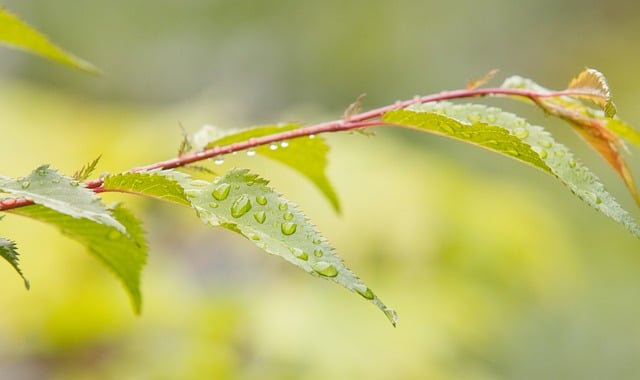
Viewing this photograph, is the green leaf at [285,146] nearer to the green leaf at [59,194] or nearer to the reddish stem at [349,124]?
the reddish stem at [349,124]

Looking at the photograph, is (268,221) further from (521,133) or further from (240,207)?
(521,133)

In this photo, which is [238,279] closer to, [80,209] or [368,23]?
[80,209]

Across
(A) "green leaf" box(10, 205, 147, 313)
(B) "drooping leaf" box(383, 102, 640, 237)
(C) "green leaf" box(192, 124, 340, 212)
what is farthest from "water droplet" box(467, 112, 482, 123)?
(A) "green leaf" box(10, 205, 147, 313)

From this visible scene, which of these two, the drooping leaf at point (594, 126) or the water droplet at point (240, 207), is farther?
the drooping leaf at point (594, 126)

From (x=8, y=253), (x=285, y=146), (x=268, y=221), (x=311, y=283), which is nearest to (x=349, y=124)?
(x=285, y=146)

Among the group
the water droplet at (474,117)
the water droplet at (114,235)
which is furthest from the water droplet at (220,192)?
the water droplet at (474,117)

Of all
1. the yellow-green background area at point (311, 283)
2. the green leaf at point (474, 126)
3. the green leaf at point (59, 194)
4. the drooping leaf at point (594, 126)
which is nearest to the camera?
the green leaf at point (59, 194)

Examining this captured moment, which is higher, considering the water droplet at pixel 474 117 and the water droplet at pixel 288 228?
the water droplet at pixel 474 117
